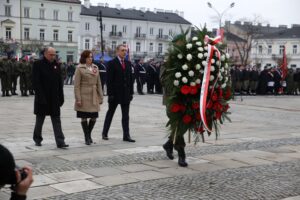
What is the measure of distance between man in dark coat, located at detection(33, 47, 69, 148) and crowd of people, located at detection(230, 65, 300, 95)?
1901 cm

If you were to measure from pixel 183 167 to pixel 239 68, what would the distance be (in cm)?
2096

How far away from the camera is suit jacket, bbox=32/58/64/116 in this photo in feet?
29.0

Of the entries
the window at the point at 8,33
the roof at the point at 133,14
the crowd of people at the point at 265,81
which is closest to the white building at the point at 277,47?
the roof at the point at 133,14

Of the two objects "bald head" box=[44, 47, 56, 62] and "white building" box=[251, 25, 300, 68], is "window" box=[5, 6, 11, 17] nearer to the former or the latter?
"white building" box=[251, 25, 300, 68]

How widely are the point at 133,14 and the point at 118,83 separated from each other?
3500 inches

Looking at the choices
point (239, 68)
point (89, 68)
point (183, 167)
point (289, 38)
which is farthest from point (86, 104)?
point (289, 38)

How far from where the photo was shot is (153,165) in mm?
A: 7848

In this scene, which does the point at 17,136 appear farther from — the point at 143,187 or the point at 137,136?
the point at 143,187

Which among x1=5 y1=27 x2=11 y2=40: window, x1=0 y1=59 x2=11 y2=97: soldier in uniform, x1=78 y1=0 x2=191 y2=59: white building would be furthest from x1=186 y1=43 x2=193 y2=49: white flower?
x1=78 y1=0 x2=191 y2=59: white building

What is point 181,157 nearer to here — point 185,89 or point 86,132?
point 185,89

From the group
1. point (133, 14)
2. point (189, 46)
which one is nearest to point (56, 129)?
point (189, 46)

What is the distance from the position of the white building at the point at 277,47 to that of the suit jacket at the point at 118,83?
276 feet

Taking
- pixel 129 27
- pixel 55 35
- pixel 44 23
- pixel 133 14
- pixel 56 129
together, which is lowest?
pixel 56 129

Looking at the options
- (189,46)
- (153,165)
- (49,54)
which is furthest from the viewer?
(49,54)
